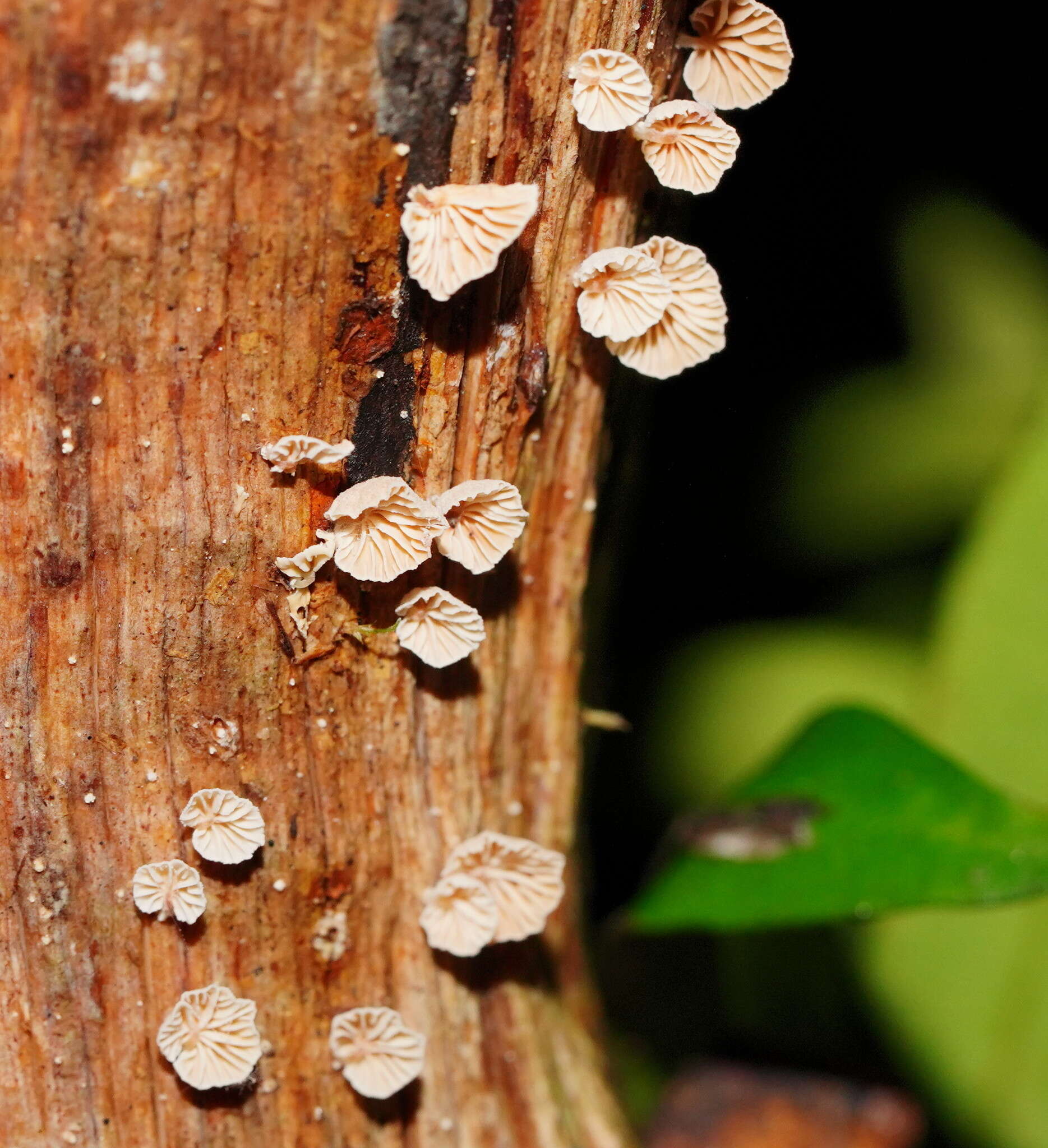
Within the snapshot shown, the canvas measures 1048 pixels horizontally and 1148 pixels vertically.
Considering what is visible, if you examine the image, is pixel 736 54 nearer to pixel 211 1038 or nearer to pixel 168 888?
pixel 168 888

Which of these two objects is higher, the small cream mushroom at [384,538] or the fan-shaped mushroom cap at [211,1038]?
the small cream mushroom at [384,538]

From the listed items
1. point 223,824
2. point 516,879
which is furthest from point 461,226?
point 516,879

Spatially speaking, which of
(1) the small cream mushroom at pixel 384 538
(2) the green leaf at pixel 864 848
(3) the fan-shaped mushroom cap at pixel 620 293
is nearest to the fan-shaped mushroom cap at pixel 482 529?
(1) the small cream mushroom at pixel 384 538

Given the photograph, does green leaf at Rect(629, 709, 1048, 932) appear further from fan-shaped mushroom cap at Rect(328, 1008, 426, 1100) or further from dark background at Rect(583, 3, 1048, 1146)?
fan-shaped mushroom cap at Rect(328, 1008, 426, 1100)

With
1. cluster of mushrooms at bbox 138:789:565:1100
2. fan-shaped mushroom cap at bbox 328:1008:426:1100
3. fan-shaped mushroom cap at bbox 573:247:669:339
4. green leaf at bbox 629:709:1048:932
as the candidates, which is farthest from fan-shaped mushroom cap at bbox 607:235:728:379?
fan-shaped mushroom cap at bbox 328:1008:426:1100

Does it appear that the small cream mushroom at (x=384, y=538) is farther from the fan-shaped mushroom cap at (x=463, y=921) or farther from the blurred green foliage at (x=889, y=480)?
the blurred green foliage at (x=889, y=480)

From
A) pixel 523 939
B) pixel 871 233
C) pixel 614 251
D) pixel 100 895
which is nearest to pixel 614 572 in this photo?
pixel 523 939
